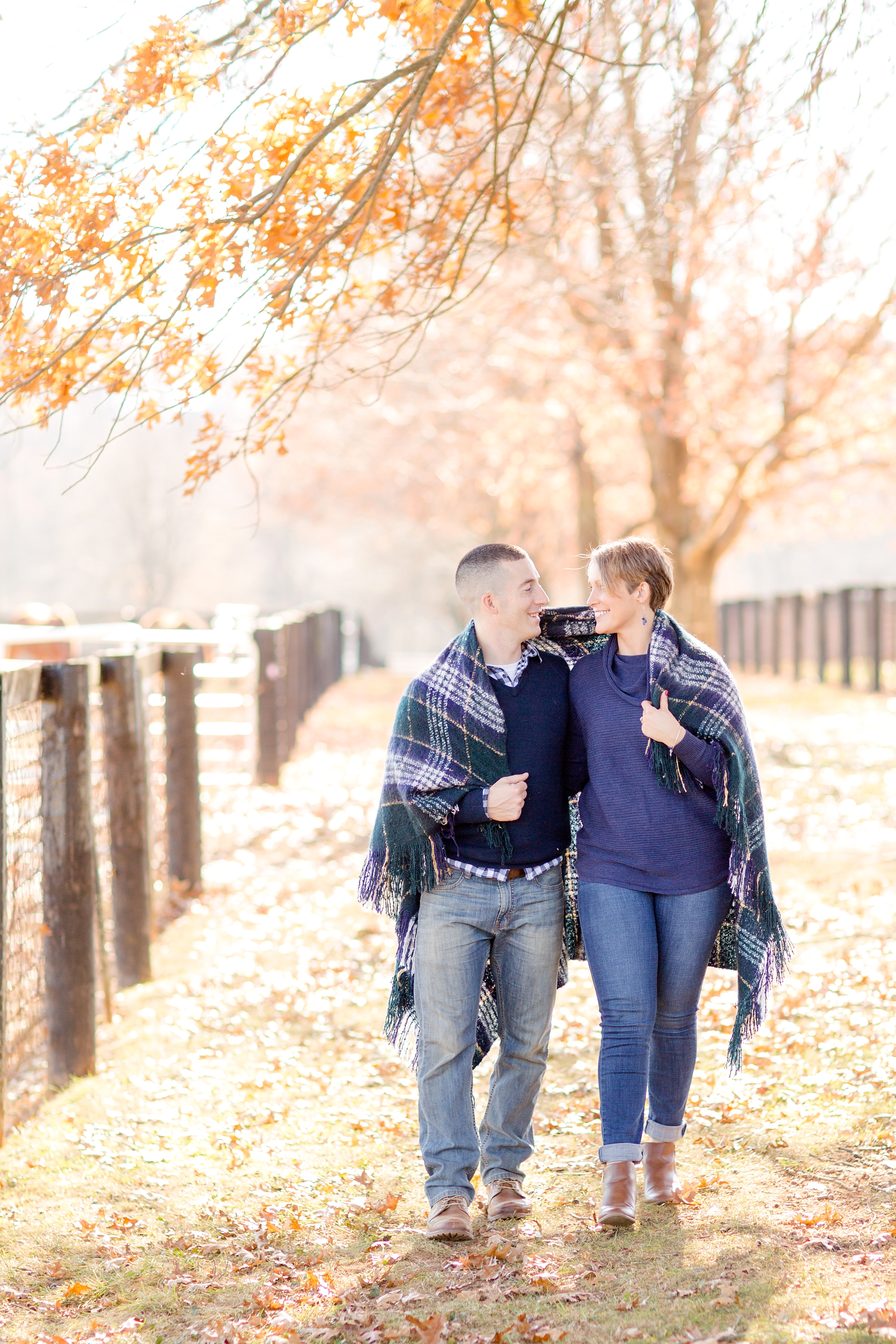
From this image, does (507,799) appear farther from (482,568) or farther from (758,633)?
(758,633)

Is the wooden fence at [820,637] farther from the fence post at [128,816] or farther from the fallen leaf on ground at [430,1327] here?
the fallen leaf on ground at [430,1327]

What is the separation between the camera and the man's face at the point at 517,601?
370cm

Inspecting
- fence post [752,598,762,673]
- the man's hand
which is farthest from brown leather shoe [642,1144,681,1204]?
fence post [752,598,762,673]

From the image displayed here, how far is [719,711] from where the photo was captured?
369cm

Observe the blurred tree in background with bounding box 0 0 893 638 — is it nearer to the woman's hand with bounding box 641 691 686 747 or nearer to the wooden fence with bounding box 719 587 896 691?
the woman's hand with bounding box 641 691 686 747

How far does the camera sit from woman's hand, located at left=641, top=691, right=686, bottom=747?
11.7ft

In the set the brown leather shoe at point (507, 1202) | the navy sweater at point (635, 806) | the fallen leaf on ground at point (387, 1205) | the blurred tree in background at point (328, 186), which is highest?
the blurred tree in background at point (328, 186)

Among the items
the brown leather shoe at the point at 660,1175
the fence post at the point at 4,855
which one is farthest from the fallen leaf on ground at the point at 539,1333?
the fence post at the point at 4,855

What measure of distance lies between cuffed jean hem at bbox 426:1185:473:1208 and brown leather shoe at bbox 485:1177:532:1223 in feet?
0.50

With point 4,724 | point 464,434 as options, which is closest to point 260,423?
point 4,724

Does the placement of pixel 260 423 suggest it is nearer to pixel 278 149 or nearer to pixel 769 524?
pixel 278 149

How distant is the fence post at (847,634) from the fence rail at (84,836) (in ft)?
43.9

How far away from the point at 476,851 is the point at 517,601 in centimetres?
71

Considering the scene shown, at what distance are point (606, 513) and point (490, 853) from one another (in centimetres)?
2929
